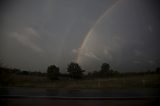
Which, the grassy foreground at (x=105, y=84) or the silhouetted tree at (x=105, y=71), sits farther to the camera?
the silhouetted tree at (x=105, y=71)

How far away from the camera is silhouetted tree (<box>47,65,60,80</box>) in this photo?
31008mm

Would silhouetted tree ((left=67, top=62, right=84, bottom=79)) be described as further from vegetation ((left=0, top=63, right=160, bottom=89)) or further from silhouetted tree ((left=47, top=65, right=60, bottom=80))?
silhouetted tree ((left=47, top=65, right=60, bottom=80))

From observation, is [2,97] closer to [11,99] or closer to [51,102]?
[11,99]

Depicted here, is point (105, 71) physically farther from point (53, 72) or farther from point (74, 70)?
point (53, 72)

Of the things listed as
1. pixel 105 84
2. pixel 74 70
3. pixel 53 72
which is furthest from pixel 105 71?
pixel 105 84

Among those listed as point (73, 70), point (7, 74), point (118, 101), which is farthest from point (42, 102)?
point (73, 70)

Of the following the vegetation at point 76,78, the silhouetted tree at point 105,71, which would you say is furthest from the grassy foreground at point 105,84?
the silhouetted tree at point 105,71

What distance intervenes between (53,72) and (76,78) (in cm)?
537

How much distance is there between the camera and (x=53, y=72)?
33750 millimetres

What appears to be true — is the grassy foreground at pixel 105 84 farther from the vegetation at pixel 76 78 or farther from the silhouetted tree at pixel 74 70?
the silhouetted tree at pixel 74 70

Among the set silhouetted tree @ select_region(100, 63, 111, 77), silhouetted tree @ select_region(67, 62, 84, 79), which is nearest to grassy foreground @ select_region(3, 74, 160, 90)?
silhouetted tree @ select_region(100, 63, 111, 77)

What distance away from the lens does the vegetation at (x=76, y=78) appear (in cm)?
1290

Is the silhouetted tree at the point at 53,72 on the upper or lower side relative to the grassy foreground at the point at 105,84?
upper

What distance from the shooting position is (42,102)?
452cm
